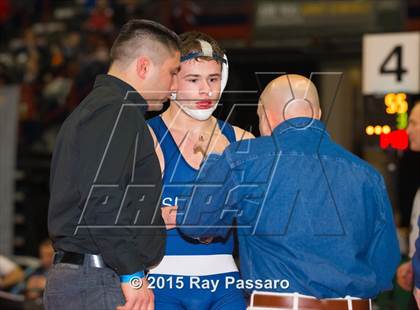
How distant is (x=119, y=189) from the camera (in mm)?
4062

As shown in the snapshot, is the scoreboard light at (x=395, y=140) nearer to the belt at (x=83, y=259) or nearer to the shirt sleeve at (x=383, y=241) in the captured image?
the shirt sleeve at (x=383, y=241)

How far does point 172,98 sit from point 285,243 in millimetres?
1377

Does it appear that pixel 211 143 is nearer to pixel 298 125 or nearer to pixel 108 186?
pixel 298 125

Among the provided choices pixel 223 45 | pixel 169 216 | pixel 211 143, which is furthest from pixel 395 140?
pixel 223 45

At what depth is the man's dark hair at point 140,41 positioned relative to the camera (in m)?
4.48

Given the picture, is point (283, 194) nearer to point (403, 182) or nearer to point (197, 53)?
point (197, 53)

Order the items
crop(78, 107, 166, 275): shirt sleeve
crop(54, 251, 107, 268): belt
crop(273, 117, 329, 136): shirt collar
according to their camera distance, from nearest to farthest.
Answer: crop(78, 107, 166, 275): shirt sleeve
crop(54, 251, 107, 268): belt
crop(273, 117, 329, 136): shirt collar

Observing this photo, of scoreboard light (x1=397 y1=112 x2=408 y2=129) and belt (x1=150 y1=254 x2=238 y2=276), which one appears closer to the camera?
belt (x1=150 y1=254 x2=238 y2=276)

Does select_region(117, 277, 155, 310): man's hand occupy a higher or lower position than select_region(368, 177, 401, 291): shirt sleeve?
lower

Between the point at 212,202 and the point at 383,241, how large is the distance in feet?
2.74

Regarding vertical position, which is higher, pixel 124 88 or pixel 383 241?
pixel 124 88

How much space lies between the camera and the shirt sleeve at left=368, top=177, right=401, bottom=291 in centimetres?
422

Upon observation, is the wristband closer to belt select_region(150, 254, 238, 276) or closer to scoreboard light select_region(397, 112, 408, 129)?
belt select_region(150, 254, 238, 276)

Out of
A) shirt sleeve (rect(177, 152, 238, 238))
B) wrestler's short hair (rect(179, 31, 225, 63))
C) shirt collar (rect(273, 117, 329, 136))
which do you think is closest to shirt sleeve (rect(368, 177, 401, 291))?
shirt collar (rect(273, 117, 329, 136))
